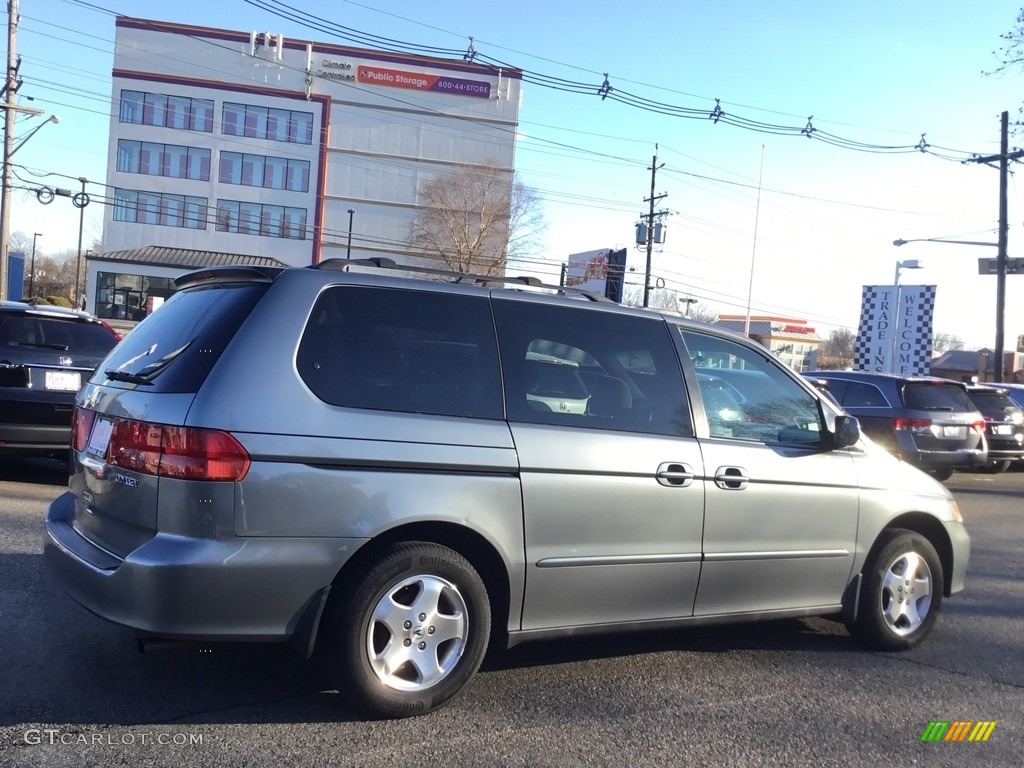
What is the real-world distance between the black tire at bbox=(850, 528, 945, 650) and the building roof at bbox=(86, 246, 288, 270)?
5474 centimetres

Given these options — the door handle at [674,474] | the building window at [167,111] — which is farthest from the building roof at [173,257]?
the door handle at [674,474]

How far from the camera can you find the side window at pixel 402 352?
3.72m

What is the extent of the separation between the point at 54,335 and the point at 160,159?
58770 millimetres

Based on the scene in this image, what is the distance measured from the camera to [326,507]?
354 centimetres

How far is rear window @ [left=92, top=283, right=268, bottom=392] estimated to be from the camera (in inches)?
142

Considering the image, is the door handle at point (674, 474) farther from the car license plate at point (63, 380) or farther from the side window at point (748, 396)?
the car license plate at point (63, 380)

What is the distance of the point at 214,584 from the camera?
3381mm

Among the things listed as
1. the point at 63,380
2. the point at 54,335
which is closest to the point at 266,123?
the point at 54,335

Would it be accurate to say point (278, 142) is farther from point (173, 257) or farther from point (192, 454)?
point (192, 454)

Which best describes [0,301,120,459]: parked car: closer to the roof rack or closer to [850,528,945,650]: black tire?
the roof rack

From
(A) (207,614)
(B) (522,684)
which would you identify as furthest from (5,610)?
(B) (522,684)

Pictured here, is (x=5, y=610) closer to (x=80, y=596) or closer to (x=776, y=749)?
(x=80, y=596)

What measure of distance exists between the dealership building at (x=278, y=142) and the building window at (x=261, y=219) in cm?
10

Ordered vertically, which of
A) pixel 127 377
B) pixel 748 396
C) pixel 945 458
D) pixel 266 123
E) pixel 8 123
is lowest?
pixel 945 458
